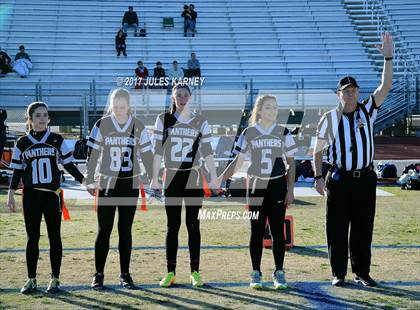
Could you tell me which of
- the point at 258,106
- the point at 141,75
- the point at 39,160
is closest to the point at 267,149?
the point at 258,106

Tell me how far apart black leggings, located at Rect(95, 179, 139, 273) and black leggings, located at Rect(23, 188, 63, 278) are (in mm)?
312

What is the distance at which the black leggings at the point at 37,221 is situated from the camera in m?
5.42

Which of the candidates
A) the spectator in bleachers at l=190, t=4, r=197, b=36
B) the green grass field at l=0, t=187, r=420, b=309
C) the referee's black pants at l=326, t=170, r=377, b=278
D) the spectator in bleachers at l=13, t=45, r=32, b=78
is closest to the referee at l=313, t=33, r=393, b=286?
the referee's black pants at l=326, t=170, r=377, b=278

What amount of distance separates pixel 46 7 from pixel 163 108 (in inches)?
380

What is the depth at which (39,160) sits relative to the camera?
215 inches

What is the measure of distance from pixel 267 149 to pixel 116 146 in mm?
1173

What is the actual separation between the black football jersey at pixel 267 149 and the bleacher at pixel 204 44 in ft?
49.1

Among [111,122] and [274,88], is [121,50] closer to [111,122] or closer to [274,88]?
[274,88]

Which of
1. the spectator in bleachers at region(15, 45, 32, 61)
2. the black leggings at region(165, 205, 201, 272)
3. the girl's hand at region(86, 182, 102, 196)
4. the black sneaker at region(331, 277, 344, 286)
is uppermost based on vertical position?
the spectator in bleachers at region(15, 45, 32, 61)

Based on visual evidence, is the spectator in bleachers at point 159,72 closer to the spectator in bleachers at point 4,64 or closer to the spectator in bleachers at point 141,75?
the spectator in bleachers at point 141,75

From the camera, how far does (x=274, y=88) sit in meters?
21.5

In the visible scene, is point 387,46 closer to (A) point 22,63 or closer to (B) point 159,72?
(B) point 159,72

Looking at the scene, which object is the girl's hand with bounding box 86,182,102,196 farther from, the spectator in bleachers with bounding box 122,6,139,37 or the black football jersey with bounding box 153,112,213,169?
the spectator in bleachers with bounding box 122,6,139,37

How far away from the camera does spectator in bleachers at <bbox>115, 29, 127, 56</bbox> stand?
920 inches
